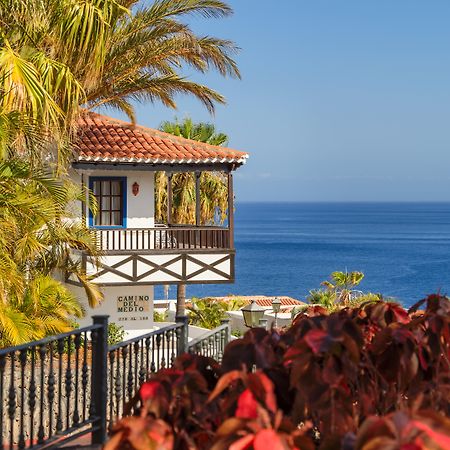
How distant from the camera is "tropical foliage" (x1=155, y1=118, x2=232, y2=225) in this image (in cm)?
4112

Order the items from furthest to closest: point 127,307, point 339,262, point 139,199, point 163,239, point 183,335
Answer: point 339,262, point 139,199, point 127,307, point 163,239, point 183,335

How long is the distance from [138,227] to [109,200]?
1.18 m

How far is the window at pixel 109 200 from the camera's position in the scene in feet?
83.1

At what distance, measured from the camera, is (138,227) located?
2552 cm

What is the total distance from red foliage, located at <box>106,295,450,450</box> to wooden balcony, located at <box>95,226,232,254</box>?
19578 millimetres

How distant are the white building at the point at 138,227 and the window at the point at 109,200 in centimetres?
3

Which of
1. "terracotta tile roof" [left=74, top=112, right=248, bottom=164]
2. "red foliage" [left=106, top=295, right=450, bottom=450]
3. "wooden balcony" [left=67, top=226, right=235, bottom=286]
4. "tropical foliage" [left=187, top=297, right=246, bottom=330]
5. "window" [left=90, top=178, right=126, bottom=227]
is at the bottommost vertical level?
"tropical foliage" [left=187, top=297, right=246, bottom=330]

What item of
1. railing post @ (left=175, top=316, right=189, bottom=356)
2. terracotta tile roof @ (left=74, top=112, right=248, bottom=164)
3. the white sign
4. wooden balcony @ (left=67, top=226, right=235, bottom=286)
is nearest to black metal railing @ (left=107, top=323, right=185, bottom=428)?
railing post @ (left=175, top=316, right=189, bottom=356)

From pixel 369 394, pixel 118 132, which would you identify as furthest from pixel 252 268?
pixel 369 394

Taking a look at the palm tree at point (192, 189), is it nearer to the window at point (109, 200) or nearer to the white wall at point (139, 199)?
the white wall at point (139, 199)

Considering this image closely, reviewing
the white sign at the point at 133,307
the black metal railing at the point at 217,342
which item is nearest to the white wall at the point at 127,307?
the white sign at the point at 133,307

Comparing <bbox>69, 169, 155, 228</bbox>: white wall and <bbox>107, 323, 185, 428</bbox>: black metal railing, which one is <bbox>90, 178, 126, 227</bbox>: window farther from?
<bbox>107, 323, 185, 428</bbox>: black metal railing

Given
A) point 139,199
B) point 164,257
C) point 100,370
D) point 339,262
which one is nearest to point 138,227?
point 139,199

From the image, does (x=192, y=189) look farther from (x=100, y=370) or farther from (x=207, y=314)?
(x=100, y=370)
